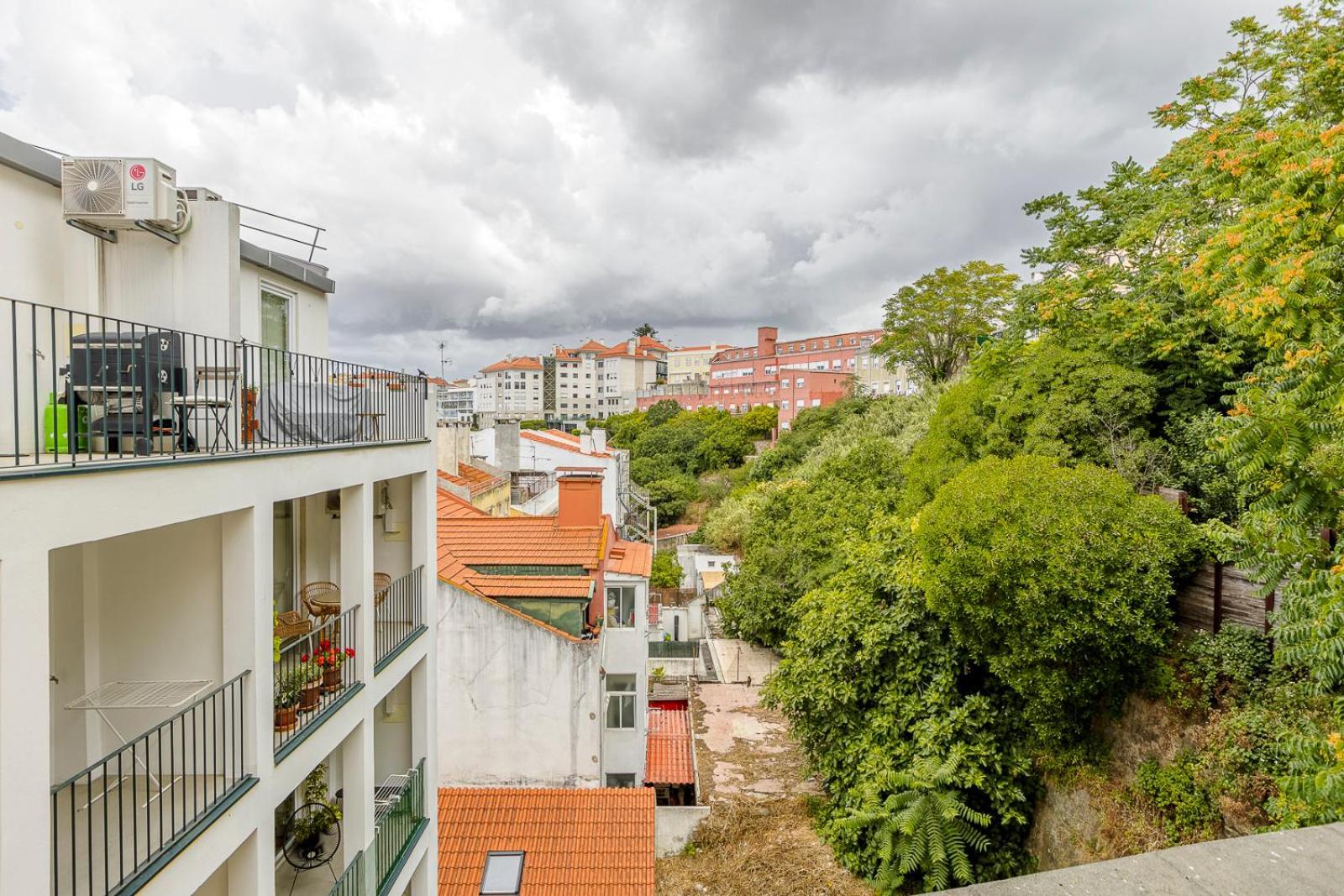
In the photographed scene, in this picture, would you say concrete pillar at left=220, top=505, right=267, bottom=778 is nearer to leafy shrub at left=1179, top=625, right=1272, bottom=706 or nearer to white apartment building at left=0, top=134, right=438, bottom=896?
white apartment building at left=0, top=134, right=438, bottom=896

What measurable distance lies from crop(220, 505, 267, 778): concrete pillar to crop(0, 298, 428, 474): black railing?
0.62 meters

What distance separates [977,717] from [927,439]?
1000 centimetres

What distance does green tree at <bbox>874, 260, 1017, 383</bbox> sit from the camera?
114ft

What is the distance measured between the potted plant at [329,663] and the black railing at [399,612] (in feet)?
3.45

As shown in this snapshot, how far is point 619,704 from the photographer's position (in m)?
14.9

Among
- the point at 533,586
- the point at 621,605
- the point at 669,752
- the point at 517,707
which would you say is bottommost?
the point at 669,752

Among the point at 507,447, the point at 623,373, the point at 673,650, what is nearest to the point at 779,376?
the point at 507,447

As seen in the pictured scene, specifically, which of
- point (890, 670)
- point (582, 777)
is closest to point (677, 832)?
point (582, 777)

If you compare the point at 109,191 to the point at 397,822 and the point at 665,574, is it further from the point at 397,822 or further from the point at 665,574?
the point at 665,574

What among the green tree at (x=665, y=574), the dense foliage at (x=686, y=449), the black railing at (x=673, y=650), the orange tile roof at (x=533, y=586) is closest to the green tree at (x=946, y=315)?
the green tree at (x=665, y=574)

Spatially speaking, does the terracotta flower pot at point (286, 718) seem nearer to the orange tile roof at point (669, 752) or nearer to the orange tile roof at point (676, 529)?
the orange tile roof at point (669, 752)

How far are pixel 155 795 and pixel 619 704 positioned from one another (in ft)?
33.6

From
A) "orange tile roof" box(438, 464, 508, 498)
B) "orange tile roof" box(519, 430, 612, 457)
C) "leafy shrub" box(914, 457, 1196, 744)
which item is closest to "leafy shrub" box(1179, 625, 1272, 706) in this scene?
"leafy shrub" box(914, 457, 1196, 744)

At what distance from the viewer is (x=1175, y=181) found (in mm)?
15695
